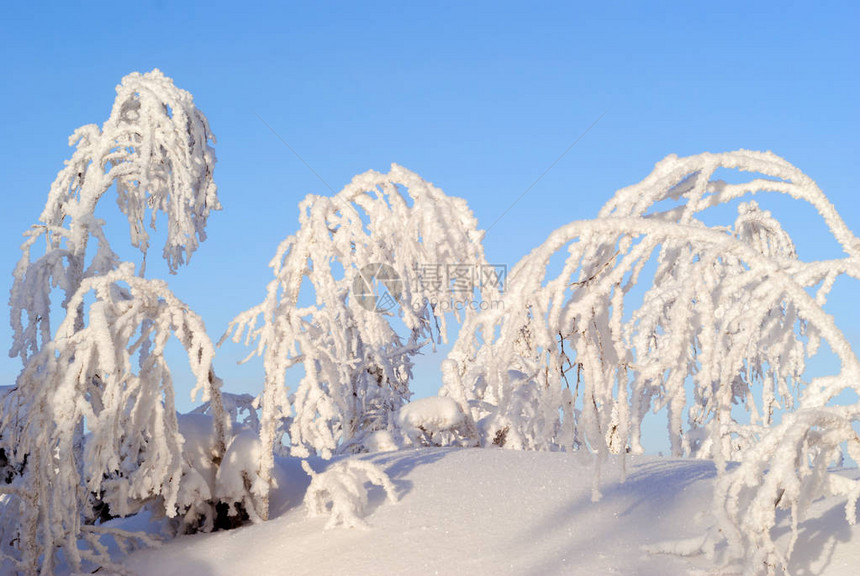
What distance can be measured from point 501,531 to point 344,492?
1323 millimetres

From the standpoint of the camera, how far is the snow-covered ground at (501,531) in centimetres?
464

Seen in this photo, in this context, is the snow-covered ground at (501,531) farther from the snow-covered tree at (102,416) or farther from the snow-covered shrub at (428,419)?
the snow-covered shrub at (428,419)

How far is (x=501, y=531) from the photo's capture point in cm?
531

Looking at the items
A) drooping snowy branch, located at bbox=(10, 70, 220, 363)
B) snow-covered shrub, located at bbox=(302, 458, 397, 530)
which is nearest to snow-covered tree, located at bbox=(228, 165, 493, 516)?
snow-covered shrub, located at bbox=(302, 458, 397, 530)

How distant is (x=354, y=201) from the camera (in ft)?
18.5

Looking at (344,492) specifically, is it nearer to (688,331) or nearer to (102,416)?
(102,416)

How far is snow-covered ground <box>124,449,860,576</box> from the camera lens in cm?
464

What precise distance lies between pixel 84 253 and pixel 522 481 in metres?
5.52

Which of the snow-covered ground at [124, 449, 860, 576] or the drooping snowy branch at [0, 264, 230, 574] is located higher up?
the drooping snowy branch at [0, 264, 230, 574]

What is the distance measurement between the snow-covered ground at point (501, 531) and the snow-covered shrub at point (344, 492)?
3.3 inches

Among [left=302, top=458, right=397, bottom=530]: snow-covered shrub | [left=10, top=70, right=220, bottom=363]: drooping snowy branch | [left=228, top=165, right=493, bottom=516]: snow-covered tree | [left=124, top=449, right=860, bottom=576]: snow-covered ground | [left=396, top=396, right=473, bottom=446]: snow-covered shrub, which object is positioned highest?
[left=10, top=70, right=220, bottom=363]: drooping snowy branch

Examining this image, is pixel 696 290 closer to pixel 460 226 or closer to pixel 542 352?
pixel 542 352

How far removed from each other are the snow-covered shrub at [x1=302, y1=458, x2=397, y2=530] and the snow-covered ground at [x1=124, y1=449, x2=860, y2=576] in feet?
0.28

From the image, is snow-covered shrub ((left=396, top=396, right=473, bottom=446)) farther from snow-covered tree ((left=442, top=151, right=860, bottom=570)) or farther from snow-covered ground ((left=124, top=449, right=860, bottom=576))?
snow-covered tree ((left=442, top=151, right=860, bottom=570))
